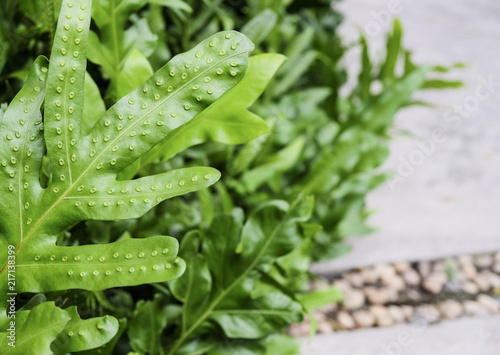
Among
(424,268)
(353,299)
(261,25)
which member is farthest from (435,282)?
(261,25)

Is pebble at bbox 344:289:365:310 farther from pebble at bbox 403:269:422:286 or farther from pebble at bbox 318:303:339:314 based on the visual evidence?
pebble at bbox 403:269:422:286

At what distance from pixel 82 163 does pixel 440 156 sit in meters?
1.59

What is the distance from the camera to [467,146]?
1858 mm

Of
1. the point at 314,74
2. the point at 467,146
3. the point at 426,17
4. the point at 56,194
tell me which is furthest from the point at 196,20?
the point at 426,17

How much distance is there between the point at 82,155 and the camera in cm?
53

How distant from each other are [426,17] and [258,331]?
224 centimetres

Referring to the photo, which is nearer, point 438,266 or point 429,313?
point 429,313

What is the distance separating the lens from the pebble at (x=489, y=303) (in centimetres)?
133

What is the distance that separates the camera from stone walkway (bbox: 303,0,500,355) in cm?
120

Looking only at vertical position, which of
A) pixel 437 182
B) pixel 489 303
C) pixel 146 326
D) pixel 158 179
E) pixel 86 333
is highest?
pixel 158 179

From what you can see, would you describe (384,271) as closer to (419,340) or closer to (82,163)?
(419,340)

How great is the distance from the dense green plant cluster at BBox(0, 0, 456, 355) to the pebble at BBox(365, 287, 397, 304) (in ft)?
0.63

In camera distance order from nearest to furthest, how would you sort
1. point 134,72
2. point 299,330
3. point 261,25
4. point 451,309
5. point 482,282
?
1. point 134,72
2. point 261,25
3. point 299,330
4. point 451,309
5. point 482,282

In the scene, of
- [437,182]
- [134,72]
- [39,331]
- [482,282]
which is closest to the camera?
[39,331]
